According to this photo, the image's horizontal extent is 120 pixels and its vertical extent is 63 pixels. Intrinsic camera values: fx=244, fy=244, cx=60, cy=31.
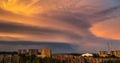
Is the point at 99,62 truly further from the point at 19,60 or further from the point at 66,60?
the point at 19,60

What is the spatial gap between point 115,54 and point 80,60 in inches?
1569

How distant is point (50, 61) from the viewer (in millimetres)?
106062

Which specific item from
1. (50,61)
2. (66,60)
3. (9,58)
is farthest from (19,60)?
(66,60)

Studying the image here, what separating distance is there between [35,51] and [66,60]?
35533 millimetres

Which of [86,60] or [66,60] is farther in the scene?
[86,60]

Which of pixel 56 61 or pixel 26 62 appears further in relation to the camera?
pixel 56 61

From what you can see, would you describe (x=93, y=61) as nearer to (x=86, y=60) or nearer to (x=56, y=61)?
(x=86, y=60)

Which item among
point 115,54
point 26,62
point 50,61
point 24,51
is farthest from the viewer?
point 115,54

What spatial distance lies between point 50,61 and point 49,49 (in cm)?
3646

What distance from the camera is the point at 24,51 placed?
139 meters

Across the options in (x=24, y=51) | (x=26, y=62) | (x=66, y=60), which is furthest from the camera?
(x=24, y=51)

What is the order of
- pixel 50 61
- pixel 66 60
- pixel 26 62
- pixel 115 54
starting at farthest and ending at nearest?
pixel 115 54 → pixel 66 60 → pixel 50 61 → pixel 26 62

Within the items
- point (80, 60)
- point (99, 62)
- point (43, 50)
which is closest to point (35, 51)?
point (43, 50)

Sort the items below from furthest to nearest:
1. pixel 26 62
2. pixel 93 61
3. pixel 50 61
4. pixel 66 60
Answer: pixel 93 61 < pixel 66 60 < pixel 50 61 < pixel 26 62
